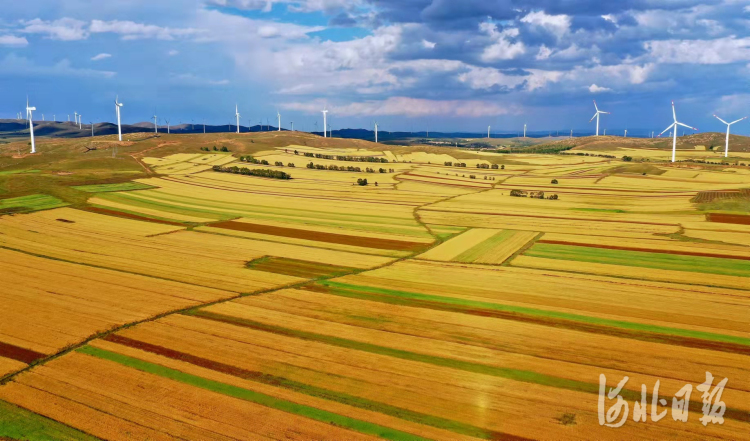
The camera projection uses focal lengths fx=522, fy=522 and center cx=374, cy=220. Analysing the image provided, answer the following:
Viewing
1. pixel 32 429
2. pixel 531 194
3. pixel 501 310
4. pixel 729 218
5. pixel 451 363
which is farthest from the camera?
pixel 531 194

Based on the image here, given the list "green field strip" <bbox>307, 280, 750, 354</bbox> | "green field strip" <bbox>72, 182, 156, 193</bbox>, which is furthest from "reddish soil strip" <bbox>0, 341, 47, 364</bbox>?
"green field strip" <bbox>72, 182, 156, 193</bbox>

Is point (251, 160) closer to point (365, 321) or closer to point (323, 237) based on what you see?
point (323, 237)

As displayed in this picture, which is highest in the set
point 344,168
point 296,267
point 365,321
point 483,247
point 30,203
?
point 344,168

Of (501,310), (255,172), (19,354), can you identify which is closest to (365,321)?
(501,310)

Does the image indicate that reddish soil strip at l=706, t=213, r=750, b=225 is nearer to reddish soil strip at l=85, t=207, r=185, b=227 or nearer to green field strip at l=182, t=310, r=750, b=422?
green field strip at l=182, t=310, r=750, b=422

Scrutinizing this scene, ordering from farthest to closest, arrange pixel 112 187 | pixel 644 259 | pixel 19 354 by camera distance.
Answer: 1. pixel 112 187
2. pixel 644 259
3. pixel 19 354

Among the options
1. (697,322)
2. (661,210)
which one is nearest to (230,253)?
(697,322)
